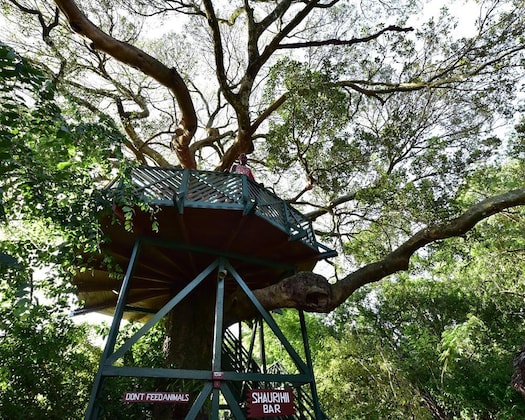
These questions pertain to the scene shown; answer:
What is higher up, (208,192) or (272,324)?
(208,192)

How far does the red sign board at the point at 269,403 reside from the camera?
13.5 feet

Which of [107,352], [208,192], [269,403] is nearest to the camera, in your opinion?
[269,403]

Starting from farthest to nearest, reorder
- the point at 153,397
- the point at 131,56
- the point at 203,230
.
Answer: the point at 131,56 < the point at 203,230 < the point at 153,397

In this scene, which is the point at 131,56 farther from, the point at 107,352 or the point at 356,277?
the point at 356,277

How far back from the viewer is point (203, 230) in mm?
5430

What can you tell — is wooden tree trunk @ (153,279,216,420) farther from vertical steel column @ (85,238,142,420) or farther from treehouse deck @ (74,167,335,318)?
vertical steel column @ (85,238,142,420)

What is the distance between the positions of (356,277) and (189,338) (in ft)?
11.1

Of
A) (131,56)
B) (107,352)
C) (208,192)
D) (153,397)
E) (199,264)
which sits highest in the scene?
(131,56)

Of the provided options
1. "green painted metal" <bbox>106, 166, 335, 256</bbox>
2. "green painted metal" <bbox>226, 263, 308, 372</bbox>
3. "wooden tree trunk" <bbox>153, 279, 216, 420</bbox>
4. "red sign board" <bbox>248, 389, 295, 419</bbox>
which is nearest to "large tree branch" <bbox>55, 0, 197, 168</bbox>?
"green painted metal" <bbox>106, 166, 335, 256</bbox>

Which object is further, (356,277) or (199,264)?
(199,264)

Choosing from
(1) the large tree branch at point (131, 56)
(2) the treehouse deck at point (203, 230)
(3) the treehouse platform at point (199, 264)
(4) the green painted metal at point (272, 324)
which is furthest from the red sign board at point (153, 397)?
(1) the large tree branch at point (131, 56)

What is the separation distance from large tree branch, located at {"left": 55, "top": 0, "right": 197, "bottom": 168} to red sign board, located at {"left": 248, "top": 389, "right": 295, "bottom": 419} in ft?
18.4

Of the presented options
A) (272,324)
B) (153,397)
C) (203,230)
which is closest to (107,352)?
(153,397)

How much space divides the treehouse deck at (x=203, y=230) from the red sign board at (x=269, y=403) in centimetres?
220
